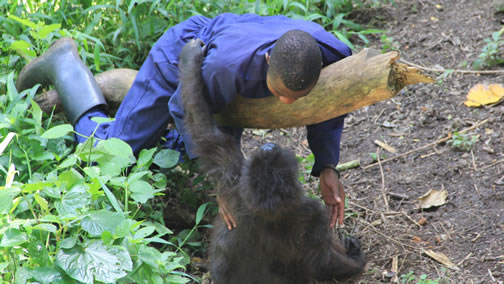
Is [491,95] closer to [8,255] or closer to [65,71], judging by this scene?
[65,71]

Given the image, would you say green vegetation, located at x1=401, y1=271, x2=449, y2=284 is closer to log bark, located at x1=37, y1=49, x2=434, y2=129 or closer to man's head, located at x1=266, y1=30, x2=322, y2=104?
log bark, located at x1=37, y1=49, x2=434, y2=129

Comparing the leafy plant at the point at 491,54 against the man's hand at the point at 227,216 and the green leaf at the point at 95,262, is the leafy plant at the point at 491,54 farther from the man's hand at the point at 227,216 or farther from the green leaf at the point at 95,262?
the green leaf at the point at 95,262

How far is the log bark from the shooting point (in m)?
3.02

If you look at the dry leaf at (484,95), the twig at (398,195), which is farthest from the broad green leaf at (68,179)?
Result: the dry leaf at (484,95)

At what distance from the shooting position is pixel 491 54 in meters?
5.26

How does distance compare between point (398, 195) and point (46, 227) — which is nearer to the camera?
point (46, 227)

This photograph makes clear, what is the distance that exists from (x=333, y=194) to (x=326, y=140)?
0.41 m

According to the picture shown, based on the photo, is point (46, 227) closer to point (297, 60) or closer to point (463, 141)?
point (297, 60)

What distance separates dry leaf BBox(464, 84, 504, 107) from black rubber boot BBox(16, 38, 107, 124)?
324cm

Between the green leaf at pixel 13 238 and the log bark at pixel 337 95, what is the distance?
1.57 m

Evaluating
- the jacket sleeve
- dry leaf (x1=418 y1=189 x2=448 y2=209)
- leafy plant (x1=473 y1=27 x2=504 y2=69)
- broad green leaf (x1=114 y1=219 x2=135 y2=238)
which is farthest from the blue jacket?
leafy plant (x1=473 y1=27 x2=504 y2=69)

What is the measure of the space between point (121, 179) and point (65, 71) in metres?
1.77

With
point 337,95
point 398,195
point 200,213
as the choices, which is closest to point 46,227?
→ point 200,213

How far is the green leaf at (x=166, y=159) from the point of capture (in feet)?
13.2
